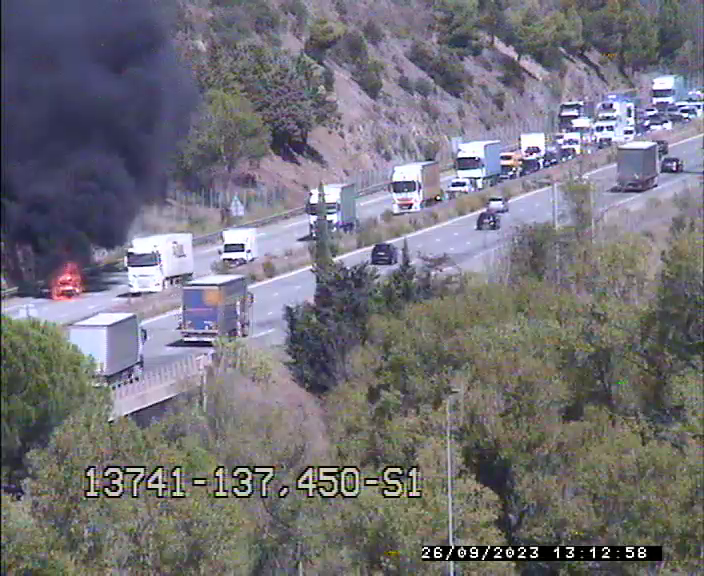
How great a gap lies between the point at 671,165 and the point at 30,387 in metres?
14.5

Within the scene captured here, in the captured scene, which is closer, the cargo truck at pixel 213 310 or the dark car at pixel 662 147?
the cargo truck at pixel 213 310

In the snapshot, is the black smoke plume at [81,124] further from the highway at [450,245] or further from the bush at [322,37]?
the bush at [322,37]

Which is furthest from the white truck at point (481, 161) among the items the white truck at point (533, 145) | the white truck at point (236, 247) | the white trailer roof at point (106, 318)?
the white trailer roof at point (106, 318)

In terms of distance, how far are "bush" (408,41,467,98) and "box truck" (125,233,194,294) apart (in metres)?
4.02

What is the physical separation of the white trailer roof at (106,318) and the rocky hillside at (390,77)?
201 cm

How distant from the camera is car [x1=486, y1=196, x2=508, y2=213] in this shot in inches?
615

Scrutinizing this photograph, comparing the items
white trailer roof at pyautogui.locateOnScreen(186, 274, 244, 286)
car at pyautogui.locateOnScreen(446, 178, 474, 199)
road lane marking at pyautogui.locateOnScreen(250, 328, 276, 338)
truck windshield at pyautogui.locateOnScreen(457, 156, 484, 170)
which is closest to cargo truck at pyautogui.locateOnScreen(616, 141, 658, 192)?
truck windshield at pyautogui.locateOnScreen(457, 156, 484, 170)

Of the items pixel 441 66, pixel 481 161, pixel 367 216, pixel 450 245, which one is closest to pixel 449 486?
pixel 450 245

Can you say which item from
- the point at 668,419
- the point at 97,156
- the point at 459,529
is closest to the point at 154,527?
the point at 459,529

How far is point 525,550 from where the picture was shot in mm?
6043

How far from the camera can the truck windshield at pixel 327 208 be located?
1411 cm

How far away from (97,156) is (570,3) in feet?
33.7

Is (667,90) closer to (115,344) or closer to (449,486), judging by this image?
(115,344)

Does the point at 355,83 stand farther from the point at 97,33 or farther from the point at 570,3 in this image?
the point at 97,33
